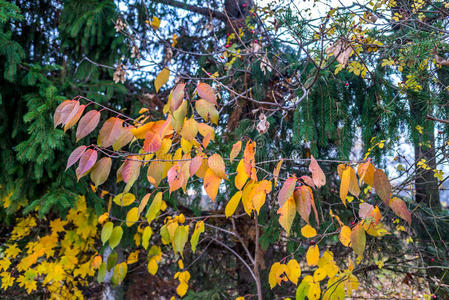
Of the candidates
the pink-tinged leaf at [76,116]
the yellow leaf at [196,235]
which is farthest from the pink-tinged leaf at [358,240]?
the pink-tinged leaf at [76,116]

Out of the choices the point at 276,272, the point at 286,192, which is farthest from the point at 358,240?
the point at 276,272

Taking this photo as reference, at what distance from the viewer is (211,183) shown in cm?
112

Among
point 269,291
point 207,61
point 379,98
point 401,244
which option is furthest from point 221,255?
point 379,98

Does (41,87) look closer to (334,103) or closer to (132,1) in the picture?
(132,1)

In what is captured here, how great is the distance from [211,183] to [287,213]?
0.28m

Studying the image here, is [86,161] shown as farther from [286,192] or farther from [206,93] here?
[286,192]

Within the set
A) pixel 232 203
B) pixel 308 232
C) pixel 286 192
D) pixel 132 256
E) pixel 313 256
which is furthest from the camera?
pixel 132 256

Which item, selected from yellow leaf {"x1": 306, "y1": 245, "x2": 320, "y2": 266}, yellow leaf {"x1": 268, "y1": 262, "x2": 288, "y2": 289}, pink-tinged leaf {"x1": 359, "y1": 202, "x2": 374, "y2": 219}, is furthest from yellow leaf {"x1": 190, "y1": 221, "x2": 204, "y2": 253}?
pink-tinged leaf {"x1": 359, "y1": 202, "x2": 374, "y2": 219}

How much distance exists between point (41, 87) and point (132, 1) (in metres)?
1.51

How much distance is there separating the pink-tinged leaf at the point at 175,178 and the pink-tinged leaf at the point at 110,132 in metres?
0.23

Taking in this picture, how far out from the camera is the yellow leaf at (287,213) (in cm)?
98

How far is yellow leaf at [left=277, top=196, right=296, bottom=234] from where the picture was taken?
98 centimetres

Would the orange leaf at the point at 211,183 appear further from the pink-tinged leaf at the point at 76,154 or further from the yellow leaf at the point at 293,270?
the yellow leaf at the point at 293,270

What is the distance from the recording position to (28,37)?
3.06 m
